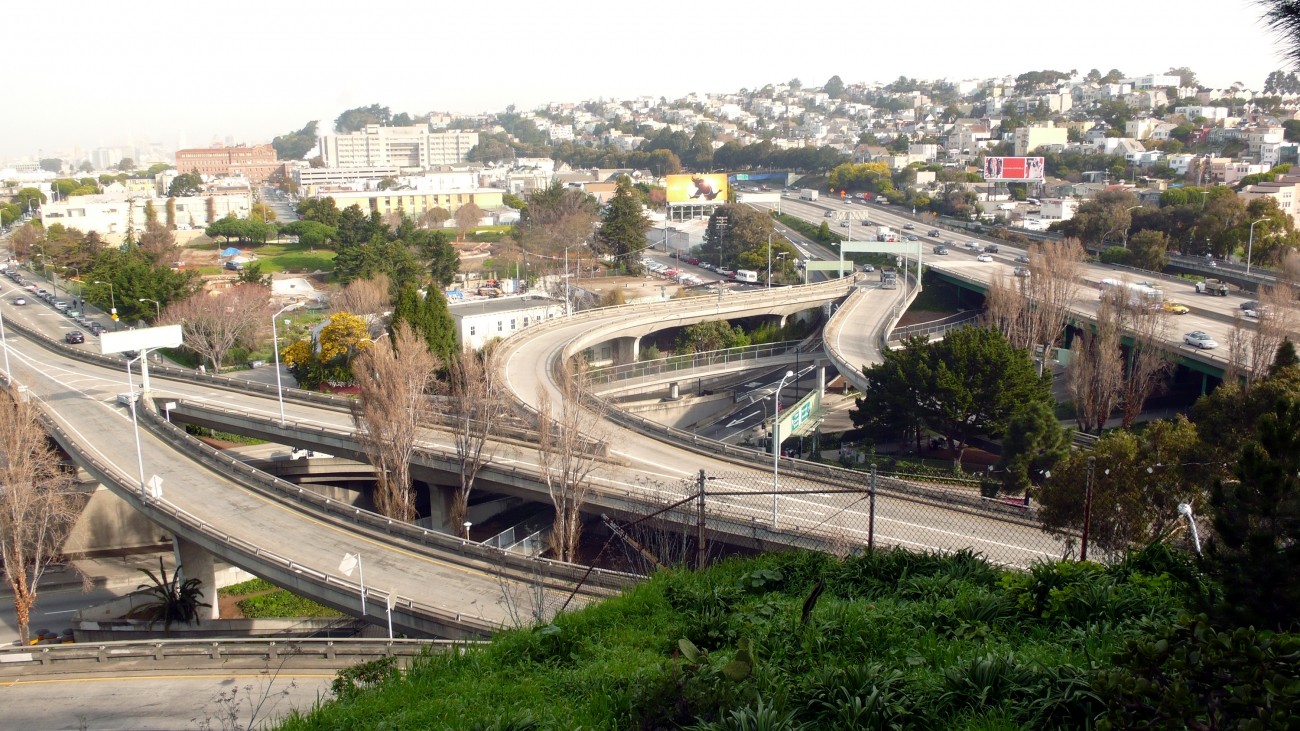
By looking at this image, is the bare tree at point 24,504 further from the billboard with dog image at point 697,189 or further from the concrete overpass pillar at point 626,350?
the billboard with dog image at point 697,189

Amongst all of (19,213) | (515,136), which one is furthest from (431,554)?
(515,136)

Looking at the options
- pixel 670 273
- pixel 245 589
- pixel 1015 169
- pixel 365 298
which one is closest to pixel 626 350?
pixel 365 298

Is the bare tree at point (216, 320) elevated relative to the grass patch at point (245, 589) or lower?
elevated

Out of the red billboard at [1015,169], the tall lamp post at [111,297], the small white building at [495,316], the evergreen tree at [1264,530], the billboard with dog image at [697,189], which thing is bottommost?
the small white building at [495,316]

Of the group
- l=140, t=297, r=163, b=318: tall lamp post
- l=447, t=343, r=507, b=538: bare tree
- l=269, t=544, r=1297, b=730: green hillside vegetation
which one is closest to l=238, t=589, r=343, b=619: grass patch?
l=447, t=343, r=507, b=538: bare tree

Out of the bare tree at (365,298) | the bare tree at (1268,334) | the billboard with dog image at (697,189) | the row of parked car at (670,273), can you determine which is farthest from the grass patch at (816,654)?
the billboard with dog image at (697,189)

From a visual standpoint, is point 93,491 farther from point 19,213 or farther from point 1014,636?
point 19,213
